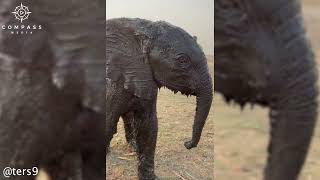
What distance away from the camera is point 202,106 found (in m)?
1.82

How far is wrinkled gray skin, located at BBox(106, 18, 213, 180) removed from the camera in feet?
6.03

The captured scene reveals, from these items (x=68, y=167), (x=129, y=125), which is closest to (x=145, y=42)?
(x=129, y=125)

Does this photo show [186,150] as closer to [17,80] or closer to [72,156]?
[72,156]

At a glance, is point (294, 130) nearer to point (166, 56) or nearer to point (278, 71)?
point (278, 71)

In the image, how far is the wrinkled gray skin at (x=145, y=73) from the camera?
72.4 inches

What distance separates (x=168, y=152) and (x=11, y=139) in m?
0.44

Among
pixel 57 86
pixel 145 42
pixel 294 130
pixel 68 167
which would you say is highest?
pixel 145 42

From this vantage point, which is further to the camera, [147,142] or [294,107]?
[147,142]

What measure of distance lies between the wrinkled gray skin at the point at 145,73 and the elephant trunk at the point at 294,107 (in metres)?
0.48

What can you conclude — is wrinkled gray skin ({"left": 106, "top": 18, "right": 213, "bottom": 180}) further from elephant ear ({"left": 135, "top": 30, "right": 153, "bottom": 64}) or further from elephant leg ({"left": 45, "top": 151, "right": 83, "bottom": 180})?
elephant leg ({"left": 45, "top": 151, "right": 83, "bottom": 180})

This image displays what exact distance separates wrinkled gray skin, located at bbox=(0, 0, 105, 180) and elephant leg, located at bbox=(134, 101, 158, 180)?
0.37 ft

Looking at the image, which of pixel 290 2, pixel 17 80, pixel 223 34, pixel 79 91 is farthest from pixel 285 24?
pixel 17 80

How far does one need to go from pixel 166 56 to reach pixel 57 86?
1.04ft

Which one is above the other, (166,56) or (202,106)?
(166,56)
